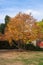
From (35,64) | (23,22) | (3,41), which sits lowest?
(35,64)

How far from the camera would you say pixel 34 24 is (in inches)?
1531

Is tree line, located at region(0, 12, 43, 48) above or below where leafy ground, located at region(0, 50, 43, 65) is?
above

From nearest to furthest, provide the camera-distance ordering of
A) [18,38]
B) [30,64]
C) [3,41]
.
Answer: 1. [30,64]
2. [18,38]
3. [3,41]

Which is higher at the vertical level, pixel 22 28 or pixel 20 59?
pixel 22 28

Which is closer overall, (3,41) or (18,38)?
(18,38)

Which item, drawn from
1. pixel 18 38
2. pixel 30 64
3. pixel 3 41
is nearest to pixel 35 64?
pixel 30 64

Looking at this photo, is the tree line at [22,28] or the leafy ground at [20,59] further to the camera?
the tree line at [22,28]

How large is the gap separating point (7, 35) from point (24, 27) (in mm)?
3259

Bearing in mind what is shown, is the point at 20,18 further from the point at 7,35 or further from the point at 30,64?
the point at 30,64

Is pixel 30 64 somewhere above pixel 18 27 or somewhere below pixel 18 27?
below

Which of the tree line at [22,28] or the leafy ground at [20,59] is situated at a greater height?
the tree line at [22,28]

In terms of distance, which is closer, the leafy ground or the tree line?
the leafy ground

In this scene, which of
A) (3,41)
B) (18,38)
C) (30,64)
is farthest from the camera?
(3,41)

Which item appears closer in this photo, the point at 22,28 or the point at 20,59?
the point at 20,59
